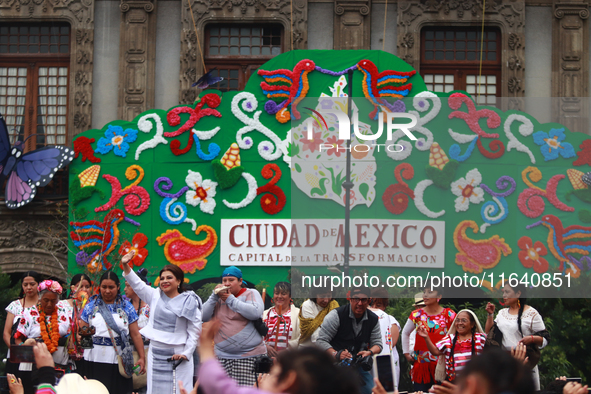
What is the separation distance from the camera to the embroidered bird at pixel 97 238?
13.6 m

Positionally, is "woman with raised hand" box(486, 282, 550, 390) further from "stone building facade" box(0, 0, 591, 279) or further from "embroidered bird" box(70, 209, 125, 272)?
"stone building facade" box(0, 0, 591, 279)

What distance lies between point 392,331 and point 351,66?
633 cm

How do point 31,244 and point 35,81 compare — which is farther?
point 35,81

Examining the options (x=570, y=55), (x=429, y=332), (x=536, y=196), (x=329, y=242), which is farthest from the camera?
(x=570, y=55)

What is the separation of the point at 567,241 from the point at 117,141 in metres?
8.24

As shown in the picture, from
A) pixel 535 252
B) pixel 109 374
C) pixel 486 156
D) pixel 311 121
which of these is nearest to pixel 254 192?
pixel 311 121

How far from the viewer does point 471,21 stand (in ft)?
53.3

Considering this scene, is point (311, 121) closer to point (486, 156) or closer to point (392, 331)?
point (486, 156)

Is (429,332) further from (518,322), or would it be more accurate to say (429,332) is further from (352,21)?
(352,21)

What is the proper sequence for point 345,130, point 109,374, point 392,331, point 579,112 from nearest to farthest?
point 109,374, point 392,331, point 345,130, point 579,112

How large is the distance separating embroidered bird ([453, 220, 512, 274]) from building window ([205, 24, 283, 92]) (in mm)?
5627

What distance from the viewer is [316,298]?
9.49 m

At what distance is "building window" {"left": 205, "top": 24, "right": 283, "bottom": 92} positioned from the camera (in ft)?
53.4

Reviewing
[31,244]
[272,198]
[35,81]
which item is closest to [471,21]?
[272,198]
